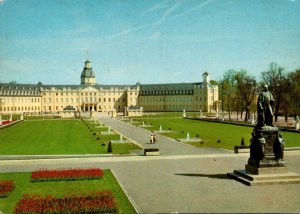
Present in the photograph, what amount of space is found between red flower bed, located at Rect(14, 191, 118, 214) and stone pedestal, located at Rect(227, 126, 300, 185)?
7.56 m

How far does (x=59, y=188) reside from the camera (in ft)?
58.8

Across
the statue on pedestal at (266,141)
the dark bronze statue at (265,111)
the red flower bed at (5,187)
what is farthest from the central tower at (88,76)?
the red flower bed at (5,187)

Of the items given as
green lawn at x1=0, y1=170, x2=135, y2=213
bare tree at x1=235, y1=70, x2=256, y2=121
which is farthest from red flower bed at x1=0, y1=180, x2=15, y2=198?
bare tree at x1=235, y1=70, x2=256, y2=121

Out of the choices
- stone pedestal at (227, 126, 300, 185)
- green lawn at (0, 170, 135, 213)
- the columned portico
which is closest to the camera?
green lawn at (0, 170, 135, 213)

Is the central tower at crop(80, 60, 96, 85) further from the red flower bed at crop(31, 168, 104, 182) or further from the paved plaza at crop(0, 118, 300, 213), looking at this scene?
the red flower bed at crop(31, 168, 104, 182)

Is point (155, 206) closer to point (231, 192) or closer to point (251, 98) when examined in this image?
point (231, 192)

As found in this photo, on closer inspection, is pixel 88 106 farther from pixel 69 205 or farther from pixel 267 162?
pixel 69 205

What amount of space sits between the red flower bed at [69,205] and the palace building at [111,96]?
416 feet

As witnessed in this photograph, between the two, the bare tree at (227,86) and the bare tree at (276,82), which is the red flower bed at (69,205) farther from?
the bare tree at (227,86)

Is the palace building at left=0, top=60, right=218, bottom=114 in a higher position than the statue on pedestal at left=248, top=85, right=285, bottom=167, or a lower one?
higher

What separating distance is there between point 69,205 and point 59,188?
12.4 ft

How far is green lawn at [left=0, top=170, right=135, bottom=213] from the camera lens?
1516 cm

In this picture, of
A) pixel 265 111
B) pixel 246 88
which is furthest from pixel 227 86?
pixel 265 111

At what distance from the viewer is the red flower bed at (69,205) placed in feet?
45.4
